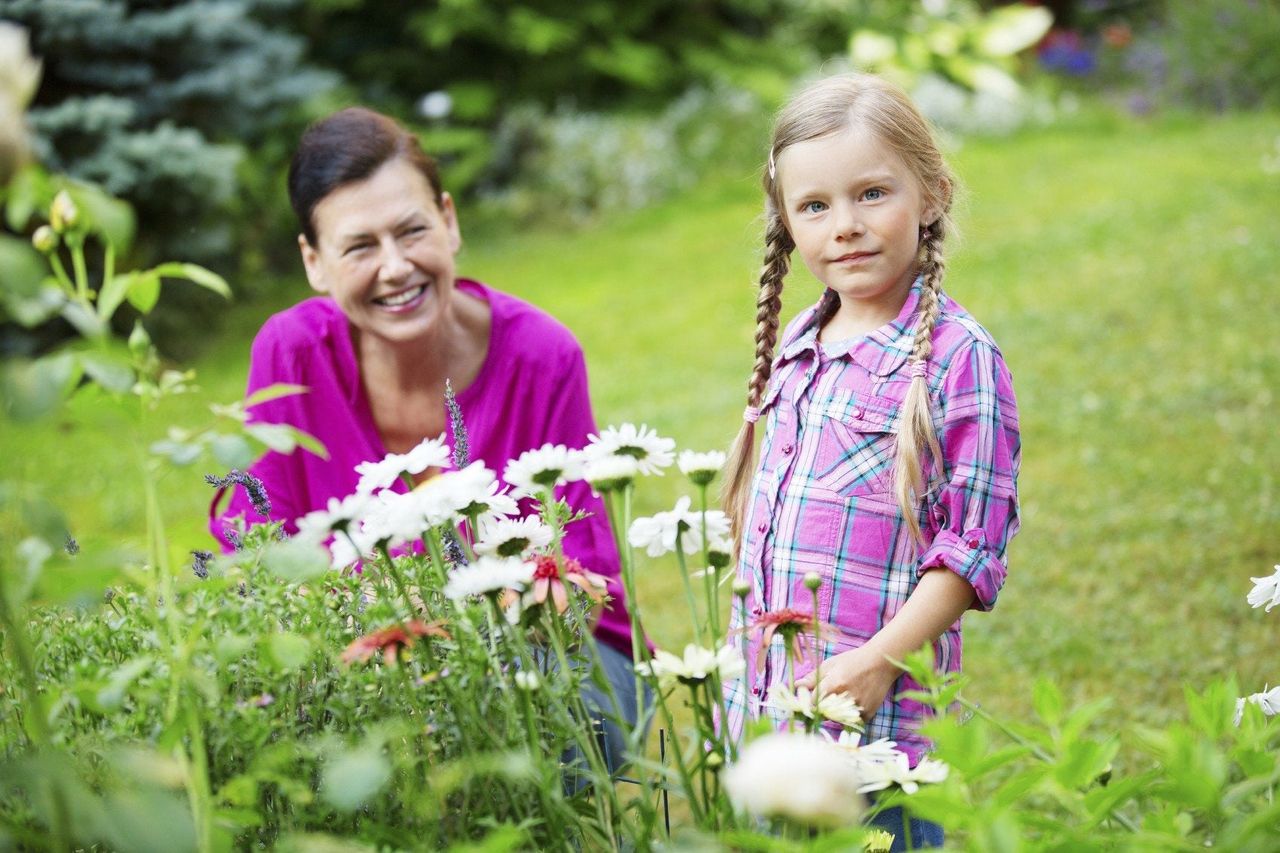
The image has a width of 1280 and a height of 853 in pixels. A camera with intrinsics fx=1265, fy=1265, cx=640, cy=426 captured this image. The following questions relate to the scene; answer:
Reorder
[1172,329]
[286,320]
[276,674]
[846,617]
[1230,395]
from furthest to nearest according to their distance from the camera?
1. [1172,329]
2. [1230,395]
3. [286,320]
4. [846,617]
5. [276,674]

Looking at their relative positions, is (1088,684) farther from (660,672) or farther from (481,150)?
(481,150)

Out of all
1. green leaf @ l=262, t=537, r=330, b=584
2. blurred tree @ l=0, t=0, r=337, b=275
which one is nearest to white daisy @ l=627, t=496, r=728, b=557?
green leaf @ l=262, t=537, r=330, b=584

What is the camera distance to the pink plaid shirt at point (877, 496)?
162 cm

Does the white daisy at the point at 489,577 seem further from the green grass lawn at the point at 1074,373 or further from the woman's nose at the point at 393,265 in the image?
the woman's nose at the point at 393,265

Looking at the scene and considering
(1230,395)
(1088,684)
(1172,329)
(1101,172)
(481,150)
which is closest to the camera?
(1088,684)

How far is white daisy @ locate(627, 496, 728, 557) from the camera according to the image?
1236 millimetres

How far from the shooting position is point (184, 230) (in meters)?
6.46

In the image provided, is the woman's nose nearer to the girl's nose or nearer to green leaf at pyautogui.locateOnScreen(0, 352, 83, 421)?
the girl's nose

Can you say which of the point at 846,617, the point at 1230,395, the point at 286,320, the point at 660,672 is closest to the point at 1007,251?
the point at 1230,395

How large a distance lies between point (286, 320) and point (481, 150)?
20.0 feet

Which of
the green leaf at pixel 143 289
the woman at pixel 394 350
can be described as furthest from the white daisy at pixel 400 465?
the woman at pixel 394 350

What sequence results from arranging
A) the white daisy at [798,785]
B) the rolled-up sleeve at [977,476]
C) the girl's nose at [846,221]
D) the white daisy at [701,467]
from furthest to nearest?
the girl's nose at [846,221]
the rolled-up sleeve at [977,476]
the white daisy at [701,467]
the white daisy at [798,785]

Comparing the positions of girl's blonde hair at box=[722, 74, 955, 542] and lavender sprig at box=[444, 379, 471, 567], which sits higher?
girl's blonde hair at box=[722, 74, 955, 542]

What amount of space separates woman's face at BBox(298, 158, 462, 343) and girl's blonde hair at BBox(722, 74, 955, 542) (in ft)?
2.42
